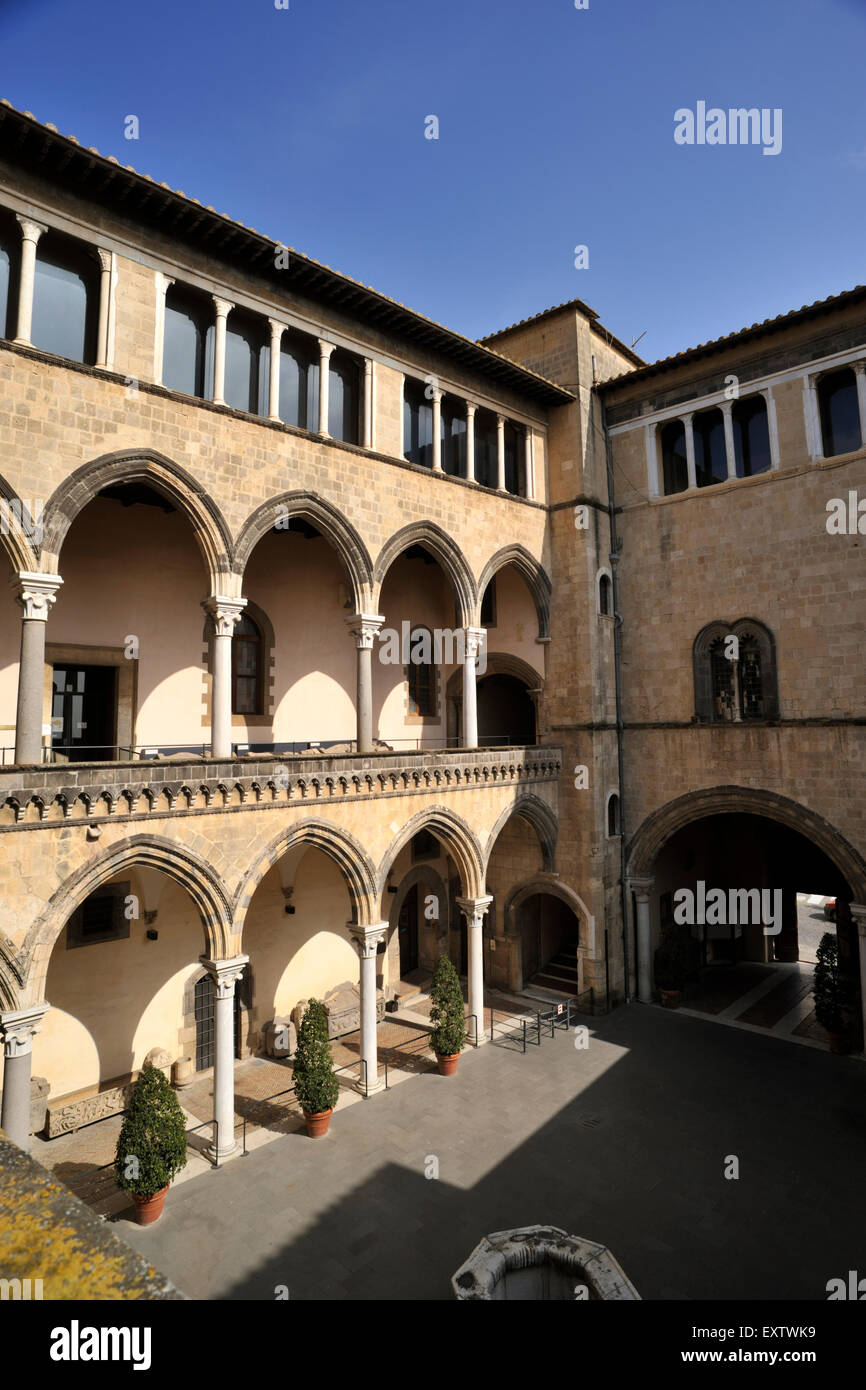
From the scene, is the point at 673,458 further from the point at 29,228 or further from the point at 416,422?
the point at 29,228

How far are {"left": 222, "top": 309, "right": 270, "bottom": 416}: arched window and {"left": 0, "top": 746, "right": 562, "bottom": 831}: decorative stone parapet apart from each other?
239 inches

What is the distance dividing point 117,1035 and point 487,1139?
6907 mm

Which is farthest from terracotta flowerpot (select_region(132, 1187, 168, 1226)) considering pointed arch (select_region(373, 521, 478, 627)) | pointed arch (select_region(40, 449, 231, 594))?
pointed arch (select_region(373, 521, 478, 627))

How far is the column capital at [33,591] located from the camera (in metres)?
10.0

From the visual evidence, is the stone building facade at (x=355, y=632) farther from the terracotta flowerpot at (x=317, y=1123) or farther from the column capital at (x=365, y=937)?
the terracotta flowerpot at (x=317, y=1123)

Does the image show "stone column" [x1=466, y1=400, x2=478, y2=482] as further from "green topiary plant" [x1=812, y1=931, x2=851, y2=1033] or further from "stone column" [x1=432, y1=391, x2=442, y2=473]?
"green topiary plant" [x1=812, y1=931, x2=851, y2=1033]

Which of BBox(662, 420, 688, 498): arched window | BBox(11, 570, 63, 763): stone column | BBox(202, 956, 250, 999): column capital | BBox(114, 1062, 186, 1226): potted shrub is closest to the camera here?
BBox(114, 1062, 186, 1226): potted shrub

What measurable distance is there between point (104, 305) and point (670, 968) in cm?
1753

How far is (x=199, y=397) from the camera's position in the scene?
1218 centimetres

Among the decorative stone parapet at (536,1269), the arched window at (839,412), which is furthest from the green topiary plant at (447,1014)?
the arched window at (839,412)

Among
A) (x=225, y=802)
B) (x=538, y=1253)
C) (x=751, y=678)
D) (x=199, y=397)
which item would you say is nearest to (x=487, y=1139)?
(x=538, y=1253)

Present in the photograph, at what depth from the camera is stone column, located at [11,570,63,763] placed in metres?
9.87

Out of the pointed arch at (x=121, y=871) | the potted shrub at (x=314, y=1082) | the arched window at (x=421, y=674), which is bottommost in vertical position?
the potted shrub at (x=314, y=1082)

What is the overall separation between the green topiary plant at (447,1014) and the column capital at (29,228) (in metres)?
13.3
